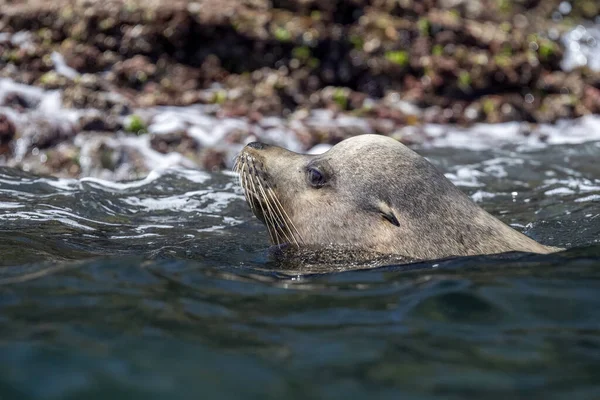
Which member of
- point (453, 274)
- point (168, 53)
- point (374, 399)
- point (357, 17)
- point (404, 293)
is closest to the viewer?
point (374, 399)

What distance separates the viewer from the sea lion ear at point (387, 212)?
20.1 ft

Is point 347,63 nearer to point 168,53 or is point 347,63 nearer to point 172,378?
point 168,53

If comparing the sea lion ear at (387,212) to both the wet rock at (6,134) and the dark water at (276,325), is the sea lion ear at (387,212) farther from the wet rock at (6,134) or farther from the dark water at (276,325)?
the wet rock at (6,134)

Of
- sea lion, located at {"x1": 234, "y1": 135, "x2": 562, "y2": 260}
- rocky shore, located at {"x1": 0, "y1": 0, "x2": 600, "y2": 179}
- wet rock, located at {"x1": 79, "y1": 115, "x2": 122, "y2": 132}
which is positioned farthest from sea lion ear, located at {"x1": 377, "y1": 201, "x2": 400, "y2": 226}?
wet rock, located at {"x1": 79, "y1": 115, "x2": 122, "y2": 132}

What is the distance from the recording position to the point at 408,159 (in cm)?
643

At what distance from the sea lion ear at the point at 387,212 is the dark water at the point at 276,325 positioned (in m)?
0.63

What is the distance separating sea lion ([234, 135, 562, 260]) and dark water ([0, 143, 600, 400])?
1.32 ft

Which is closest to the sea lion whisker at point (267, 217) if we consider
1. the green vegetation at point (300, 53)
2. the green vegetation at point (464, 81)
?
the green vegetation at point (300, 53)

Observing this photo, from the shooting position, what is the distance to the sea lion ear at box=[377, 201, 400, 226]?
20.1 feet

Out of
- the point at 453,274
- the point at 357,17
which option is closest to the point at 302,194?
the point at 453,274

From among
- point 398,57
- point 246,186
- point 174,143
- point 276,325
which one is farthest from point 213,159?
point 276,325

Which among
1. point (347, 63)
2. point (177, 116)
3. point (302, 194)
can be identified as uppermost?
point (347, 63)

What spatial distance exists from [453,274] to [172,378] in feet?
7.48

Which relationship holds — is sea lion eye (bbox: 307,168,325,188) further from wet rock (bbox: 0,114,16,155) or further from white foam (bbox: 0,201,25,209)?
wet rock (bbox: 0,114,16,155)
